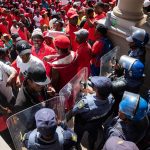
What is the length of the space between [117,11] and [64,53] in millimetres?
2119

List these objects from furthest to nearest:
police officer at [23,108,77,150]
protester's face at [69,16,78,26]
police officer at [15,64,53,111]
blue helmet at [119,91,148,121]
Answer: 1. protester's face at [69,16,78,26]
2. police officer at [15,64,53,111]
3. blue helmet at [119,91,148,121]
4. police officer at [23,108,77,150]

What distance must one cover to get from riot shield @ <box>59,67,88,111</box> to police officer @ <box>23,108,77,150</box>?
82 centimetres

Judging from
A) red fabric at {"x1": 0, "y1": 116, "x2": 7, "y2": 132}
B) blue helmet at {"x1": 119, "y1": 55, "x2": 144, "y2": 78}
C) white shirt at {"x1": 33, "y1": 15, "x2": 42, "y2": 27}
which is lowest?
white shirt at {"x1": 33, "y1": 15, "x2": 42, "y2": 27}

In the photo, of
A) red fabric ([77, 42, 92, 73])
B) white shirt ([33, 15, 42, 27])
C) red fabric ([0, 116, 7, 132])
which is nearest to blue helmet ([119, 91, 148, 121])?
red fabric ([77, 42, 92, 73])

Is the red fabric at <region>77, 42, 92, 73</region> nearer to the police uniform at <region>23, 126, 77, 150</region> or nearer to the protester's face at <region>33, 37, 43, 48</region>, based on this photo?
the protester's face at <region>33, 37, 43, 48</region>

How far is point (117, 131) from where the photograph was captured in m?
2.93

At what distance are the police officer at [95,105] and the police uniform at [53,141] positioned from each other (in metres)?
0.55

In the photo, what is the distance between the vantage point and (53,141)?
2541mm

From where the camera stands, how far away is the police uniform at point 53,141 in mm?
2523

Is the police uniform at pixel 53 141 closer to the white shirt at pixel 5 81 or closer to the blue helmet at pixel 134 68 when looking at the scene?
the white shirt at pixel 5 81

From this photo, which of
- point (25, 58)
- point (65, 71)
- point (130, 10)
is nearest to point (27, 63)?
point (25, 58)

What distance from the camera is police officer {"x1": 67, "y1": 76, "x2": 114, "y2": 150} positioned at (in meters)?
3.21

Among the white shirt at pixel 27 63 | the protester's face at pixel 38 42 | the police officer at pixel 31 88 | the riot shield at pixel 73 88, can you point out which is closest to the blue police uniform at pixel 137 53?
the riot shield at pixel 73 88

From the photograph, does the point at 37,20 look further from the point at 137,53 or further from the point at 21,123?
the point at 21,123
